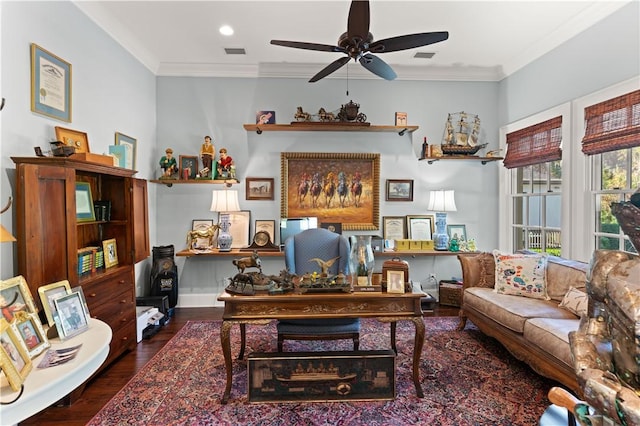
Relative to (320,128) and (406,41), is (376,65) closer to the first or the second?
(406,41)

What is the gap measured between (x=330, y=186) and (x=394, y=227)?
106 cm

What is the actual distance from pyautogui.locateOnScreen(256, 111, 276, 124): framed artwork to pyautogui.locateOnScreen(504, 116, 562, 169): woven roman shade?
316cm

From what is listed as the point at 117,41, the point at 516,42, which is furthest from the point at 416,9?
the point at 117,41

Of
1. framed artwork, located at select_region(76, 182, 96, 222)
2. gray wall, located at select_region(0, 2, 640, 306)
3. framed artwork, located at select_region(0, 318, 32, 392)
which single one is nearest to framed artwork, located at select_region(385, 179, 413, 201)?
gray wall, located at select_region(0, 2, 640, 306)

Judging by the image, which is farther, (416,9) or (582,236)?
(582,236)

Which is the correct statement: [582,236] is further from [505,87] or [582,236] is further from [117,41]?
[117,41]

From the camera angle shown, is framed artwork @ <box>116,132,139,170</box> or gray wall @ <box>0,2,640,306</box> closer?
framed artwork @ <box>116,132,139,170</box>

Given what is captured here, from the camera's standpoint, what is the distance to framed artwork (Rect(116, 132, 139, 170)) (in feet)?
11.2

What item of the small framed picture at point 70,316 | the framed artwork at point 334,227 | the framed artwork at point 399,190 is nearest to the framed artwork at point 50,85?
the small framed picture at point 70,316

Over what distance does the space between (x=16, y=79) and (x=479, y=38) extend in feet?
13.8

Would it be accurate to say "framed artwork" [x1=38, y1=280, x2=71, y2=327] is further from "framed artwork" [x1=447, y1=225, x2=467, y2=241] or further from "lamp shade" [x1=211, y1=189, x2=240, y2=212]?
"framed artwork" [x1=447, y1=225, x2=467, y2=241]

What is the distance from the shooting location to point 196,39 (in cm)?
355

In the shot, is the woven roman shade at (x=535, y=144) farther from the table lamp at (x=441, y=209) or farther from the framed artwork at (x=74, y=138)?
the framed artwork at (x=74, y=138)

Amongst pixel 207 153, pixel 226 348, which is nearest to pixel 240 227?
pixel 207 153
